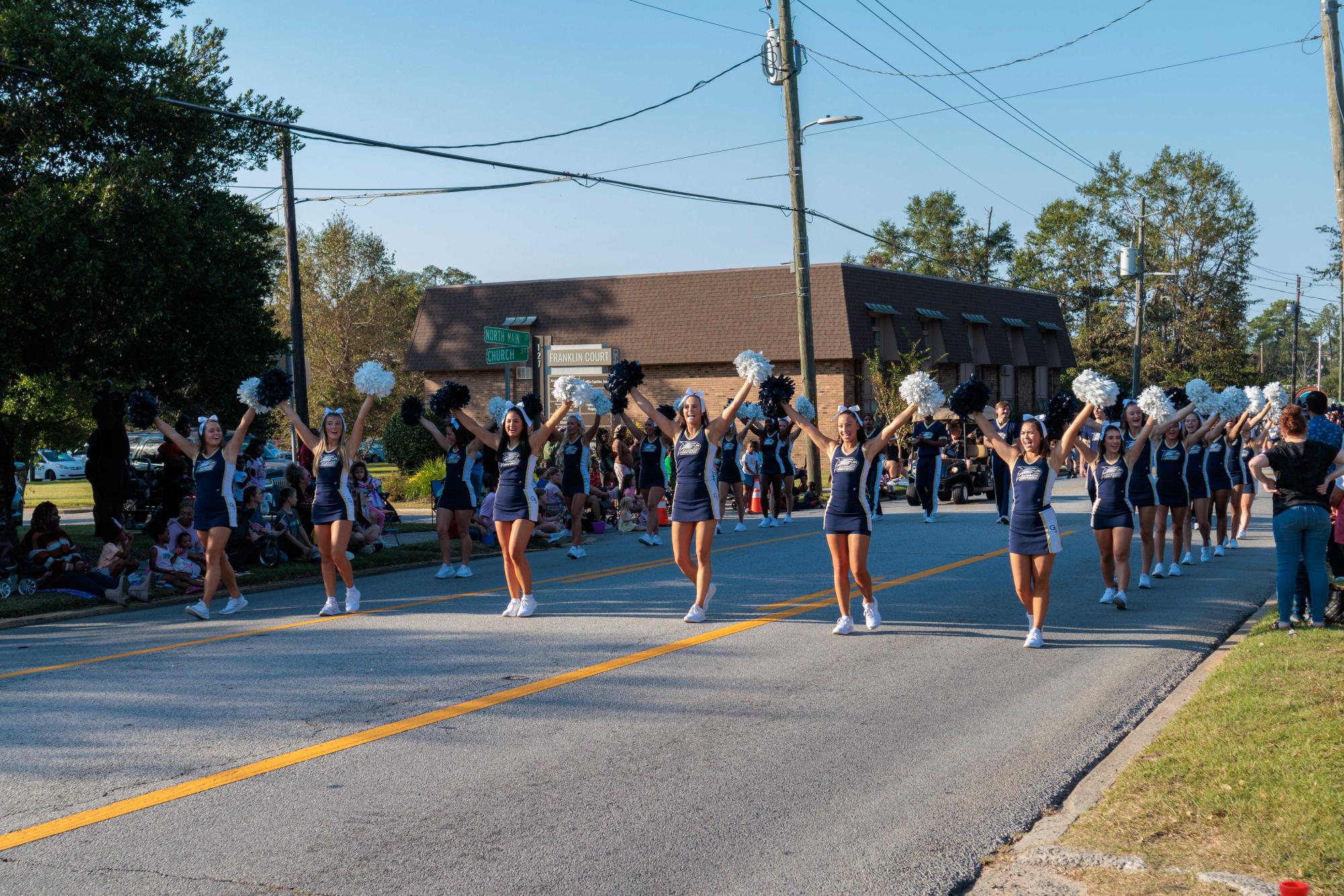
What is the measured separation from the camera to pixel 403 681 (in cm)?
827

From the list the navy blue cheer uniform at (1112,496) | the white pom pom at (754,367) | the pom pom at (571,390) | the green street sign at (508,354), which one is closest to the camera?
the white pom pom at (754,367)

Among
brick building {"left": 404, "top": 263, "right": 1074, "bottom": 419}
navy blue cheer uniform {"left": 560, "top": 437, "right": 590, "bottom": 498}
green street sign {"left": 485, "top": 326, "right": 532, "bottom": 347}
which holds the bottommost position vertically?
navy blue cheer uniform {"left": 560, "top": 437, "right": 590, "bottom": 498}

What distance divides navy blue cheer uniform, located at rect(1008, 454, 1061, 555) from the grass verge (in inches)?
79.3

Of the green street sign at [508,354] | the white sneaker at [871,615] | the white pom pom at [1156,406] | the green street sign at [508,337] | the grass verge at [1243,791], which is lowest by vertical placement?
the grass verge at [1243,791]

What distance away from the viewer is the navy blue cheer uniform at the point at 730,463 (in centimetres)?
2003

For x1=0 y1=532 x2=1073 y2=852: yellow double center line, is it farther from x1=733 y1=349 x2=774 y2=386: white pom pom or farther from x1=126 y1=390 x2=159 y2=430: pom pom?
x1=126 y1=390 x2=159 y2=430: pom pom

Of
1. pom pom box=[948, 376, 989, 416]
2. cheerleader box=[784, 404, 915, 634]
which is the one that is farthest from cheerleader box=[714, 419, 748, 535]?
pom pom box=[948, 376, 989, 416]

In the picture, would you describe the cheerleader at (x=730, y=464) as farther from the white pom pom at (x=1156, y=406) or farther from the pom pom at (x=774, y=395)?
the white pom pom at (x=1156, y=406)

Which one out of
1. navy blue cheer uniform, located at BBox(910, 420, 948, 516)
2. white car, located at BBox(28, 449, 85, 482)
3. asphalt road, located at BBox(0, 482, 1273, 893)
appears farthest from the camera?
white car, located at BBox(28, 449, 85, 482)

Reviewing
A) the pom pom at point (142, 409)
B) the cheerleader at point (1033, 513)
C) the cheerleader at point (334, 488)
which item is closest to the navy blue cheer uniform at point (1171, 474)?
the cheerleader at point (1033, 513)

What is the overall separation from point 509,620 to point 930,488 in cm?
1211

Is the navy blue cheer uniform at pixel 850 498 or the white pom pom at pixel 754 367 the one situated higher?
the white pom pom at pixel 754 367

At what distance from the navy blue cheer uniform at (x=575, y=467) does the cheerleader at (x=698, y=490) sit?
551cm

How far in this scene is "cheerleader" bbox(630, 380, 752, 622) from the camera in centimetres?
1071
